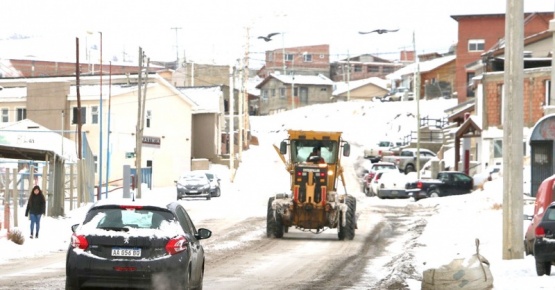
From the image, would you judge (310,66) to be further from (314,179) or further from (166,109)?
(314,179)

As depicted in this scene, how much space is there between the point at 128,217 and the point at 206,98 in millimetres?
80462

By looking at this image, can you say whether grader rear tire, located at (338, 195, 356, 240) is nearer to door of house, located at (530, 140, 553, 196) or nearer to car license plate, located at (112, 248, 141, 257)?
door of house, located at (530, 140, 553, 196)

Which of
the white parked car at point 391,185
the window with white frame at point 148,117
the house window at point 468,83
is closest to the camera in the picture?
the white parked car at point 391,185

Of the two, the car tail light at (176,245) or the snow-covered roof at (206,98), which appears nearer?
the car tail light at (176,245)

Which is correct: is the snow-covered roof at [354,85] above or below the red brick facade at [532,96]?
above

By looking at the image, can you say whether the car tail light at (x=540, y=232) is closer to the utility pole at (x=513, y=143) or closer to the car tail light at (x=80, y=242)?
the utility pole at (x=513, y=143)

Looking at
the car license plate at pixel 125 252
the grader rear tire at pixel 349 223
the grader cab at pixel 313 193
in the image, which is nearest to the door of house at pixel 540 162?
the grader cab at pixel 313 193

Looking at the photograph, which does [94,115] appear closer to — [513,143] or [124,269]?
[513,143]

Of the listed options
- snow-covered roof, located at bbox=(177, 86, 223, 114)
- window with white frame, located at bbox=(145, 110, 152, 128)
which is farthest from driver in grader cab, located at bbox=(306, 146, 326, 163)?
snow-covered roof, located at bbox=(177, 86, 223, 114)

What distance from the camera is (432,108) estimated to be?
4496 inches

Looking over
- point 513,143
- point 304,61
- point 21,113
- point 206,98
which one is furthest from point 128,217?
point 304,61

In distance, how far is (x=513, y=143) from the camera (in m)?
22.1

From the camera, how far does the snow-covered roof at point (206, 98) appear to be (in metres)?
94.8

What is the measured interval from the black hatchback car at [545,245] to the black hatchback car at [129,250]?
250 inches
